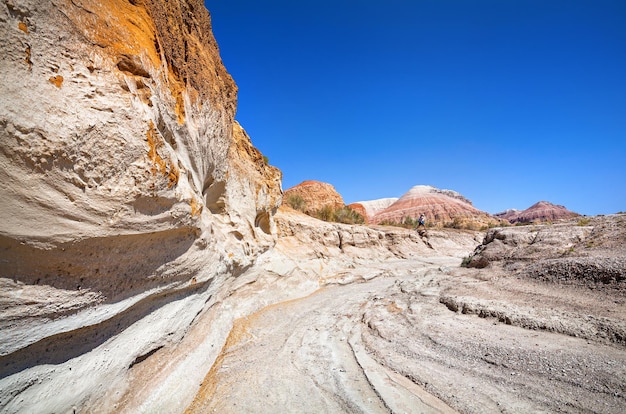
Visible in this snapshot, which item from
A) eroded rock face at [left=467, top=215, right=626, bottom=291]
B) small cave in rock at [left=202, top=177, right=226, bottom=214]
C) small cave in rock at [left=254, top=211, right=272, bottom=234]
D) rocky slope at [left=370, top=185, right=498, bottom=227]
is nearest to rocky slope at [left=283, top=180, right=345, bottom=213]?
rocky slope at [left=370, top=185, right=498, bottom=227]

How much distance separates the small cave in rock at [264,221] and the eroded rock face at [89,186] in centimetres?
405

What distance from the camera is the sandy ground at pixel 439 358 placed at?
2791 millimetres

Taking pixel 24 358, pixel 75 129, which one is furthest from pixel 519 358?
pixel 75 129

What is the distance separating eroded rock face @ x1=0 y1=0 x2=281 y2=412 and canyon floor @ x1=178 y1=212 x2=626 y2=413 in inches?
59.7

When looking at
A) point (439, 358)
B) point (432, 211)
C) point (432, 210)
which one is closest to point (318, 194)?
point (439, 358)

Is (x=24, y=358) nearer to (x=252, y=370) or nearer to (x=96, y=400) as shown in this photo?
(x=96, y=400)

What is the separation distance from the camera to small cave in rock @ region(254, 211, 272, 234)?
8.32 meters

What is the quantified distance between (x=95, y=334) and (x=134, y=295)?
1.60 feet

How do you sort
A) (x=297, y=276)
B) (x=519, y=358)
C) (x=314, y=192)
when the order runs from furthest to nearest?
(x=314, y=192)
(x=297, y=276)
(x=519, y=358)

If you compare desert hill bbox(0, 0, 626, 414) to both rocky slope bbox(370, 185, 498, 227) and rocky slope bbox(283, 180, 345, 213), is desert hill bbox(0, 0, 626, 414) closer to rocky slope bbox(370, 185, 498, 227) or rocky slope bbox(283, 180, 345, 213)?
rocky slope bbox(283, 180, 345, 213)

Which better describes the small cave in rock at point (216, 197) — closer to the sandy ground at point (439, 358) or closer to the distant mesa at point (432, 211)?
the sandy ground at point (439, 358)

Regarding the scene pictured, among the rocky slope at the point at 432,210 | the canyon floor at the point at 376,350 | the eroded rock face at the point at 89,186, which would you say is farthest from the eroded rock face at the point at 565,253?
the rocky slope at the point at 432,210

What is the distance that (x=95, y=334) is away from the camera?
2629 millimetres

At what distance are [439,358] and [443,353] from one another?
0.16 m
